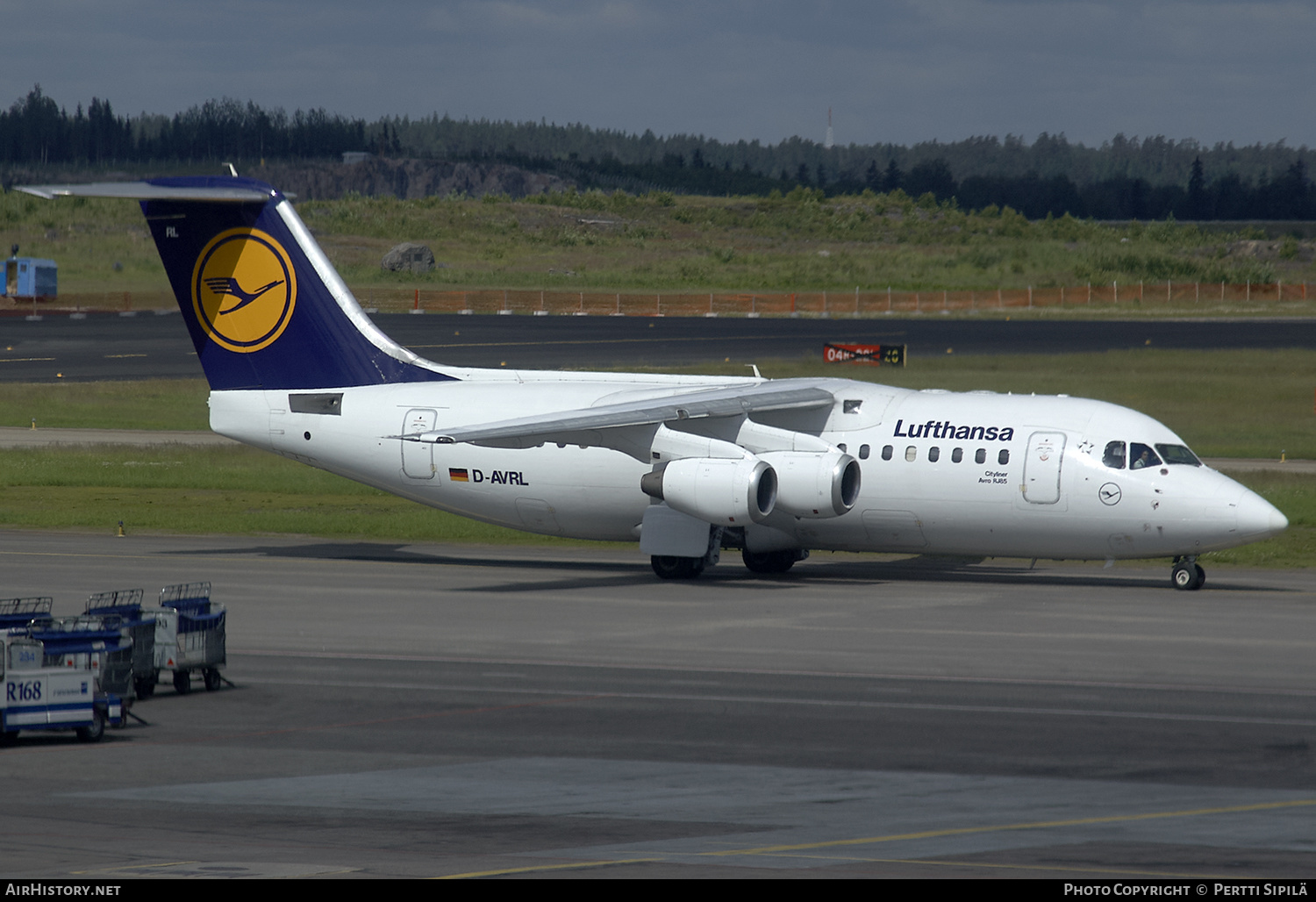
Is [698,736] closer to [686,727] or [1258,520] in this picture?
[686,727]

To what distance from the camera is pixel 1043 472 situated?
29250mm

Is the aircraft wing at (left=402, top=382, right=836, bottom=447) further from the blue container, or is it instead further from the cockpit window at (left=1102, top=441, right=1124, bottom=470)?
the blue container

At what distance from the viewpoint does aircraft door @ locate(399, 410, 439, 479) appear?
32344 millimetres

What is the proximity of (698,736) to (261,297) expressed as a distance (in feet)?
61.6

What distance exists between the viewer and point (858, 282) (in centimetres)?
12450

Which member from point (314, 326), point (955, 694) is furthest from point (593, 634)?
point (314, 326)

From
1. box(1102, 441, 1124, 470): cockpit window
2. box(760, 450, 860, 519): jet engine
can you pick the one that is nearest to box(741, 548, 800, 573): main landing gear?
box(760, 450, 860, 519): jet engine

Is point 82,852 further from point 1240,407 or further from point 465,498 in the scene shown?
point 1240,407

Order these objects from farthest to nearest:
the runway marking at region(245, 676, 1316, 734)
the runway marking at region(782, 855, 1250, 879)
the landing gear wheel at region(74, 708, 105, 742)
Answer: the runway marking at region(245, 676, 1316, 734) → the landing gear wheel at region(74, 708, 105, 742) → the runway marking at region(782, 855, 1250, 879)

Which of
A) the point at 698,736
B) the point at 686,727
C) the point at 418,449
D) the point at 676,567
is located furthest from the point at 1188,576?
the point at 418,449

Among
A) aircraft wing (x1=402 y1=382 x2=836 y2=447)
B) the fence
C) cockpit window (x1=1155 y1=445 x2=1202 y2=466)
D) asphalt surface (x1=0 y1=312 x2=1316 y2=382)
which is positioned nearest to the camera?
aircraft wing (x1=402 y1=382 x2=836 y2=447)

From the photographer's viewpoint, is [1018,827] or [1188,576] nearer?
[1018,827]

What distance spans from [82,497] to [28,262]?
2731 inches

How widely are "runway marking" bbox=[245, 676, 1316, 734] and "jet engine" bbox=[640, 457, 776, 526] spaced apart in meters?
8.66
